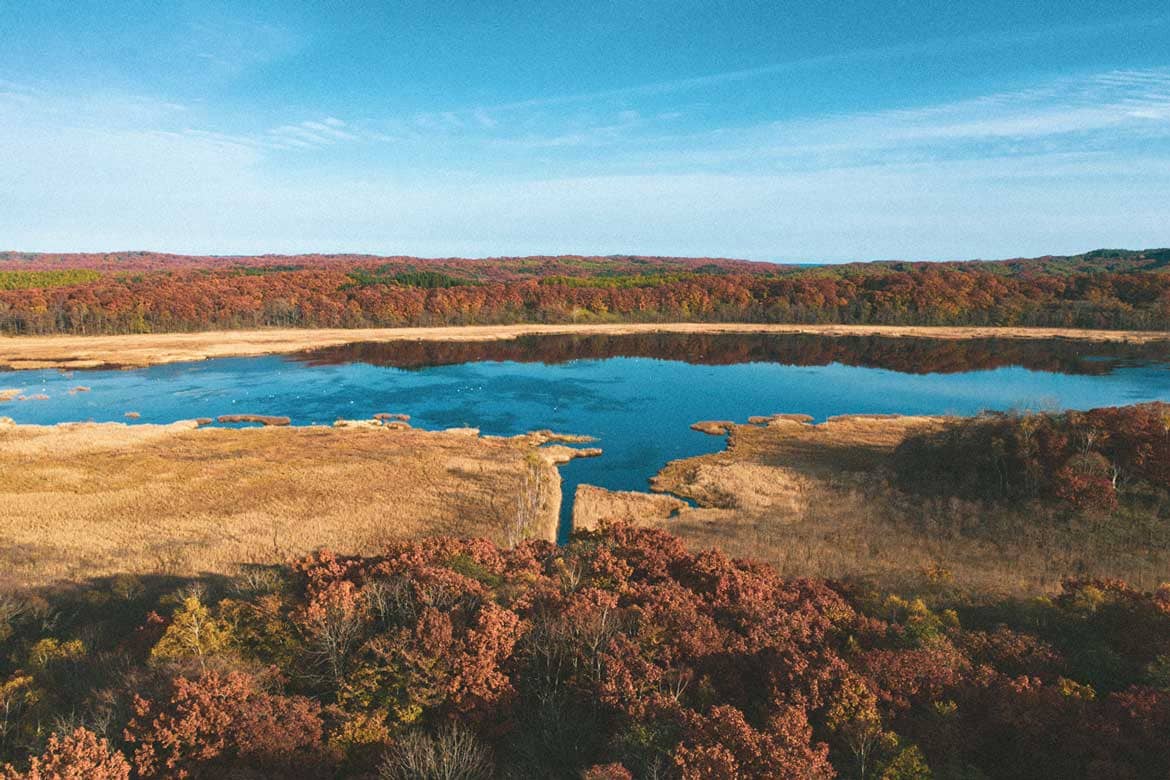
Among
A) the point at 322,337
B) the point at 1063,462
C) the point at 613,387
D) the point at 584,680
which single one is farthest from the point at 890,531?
the point at 322,337

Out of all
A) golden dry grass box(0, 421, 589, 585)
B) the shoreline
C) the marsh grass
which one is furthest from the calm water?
the shoreline

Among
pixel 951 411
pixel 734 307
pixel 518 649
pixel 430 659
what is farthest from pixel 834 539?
pixel 734 307

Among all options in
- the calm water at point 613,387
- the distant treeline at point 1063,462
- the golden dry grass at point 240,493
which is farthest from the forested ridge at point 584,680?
the calm water at point 613,387

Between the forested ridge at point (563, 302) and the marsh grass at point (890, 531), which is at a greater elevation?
the forested ridge at point (563, 302)

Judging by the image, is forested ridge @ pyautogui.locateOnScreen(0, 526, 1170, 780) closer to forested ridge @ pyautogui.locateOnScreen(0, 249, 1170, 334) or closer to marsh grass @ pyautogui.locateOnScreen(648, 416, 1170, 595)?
marsh grass @ pyautogui.locateOnScreen(648, 416, 1170, 595)

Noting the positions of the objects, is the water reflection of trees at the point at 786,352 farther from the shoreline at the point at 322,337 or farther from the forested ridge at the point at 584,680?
the forested ridge at the point at 584,680

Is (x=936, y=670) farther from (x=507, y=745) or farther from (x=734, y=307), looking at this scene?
(x=734, y=307)

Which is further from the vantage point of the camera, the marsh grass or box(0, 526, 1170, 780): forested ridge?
the marsh grass
